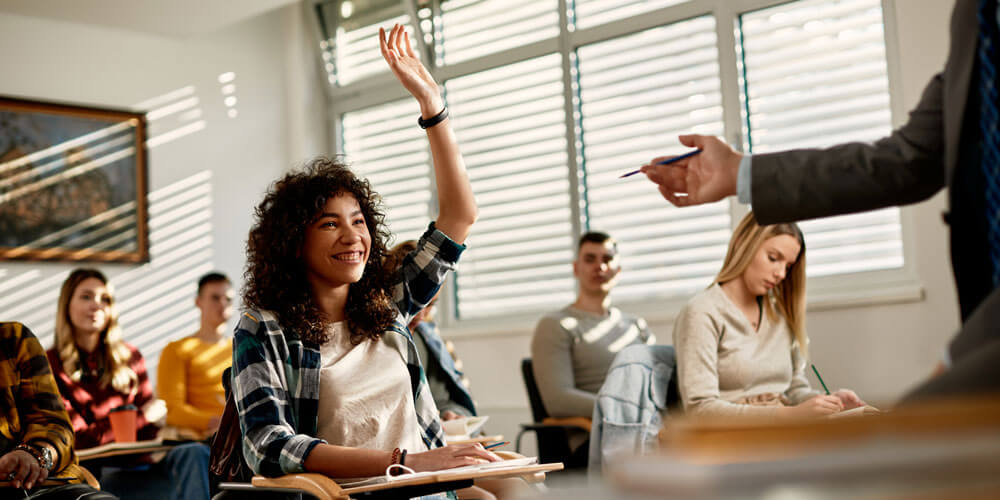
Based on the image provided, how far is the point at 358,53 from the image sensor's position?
691 cm

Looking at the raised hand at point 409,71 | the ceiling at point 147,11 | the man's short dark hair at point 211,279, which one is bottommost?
the man's short dark hair at point 211,279

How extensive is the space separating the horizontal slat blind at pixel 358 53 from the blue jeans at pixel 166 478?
3.49 m

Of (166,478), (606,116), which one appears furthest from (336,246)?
(606,116)

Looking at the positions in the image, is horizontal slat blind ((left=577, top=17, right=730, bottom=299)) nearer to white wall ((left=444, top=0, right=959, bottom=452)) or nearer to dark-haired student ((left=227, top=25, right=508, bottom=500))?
white wall ((left=444, top=0, right=959, bottom=452))

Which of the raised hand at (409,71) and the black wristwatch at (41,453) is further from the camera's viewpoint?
the black wristwatch at (41,453)

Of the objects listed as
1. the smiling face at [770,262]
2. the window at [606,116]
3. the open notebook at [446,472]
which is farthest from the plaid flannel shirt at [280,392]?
the window at [606,116]

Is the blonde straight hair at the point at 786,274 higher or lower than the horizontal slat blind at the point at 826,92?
lower

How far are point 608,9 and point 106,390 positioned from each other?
11.5 ft

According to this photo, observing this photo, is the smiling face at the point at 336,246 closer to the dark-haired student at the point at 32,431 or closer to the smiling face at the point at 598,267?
the dark-haired student at the point at 32,431

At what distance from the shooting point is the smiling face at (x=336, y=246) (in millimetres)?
2322

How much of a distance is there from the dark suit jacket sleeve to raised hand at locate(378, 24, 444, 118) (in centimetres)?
118

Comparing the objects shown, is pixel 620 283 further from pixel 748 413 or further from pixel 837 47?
pixel 748 413

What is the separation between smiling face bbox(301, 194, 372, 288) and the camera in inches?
91.4

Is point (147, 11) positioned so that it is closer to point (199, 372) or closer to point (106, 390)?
point (199, 372)
